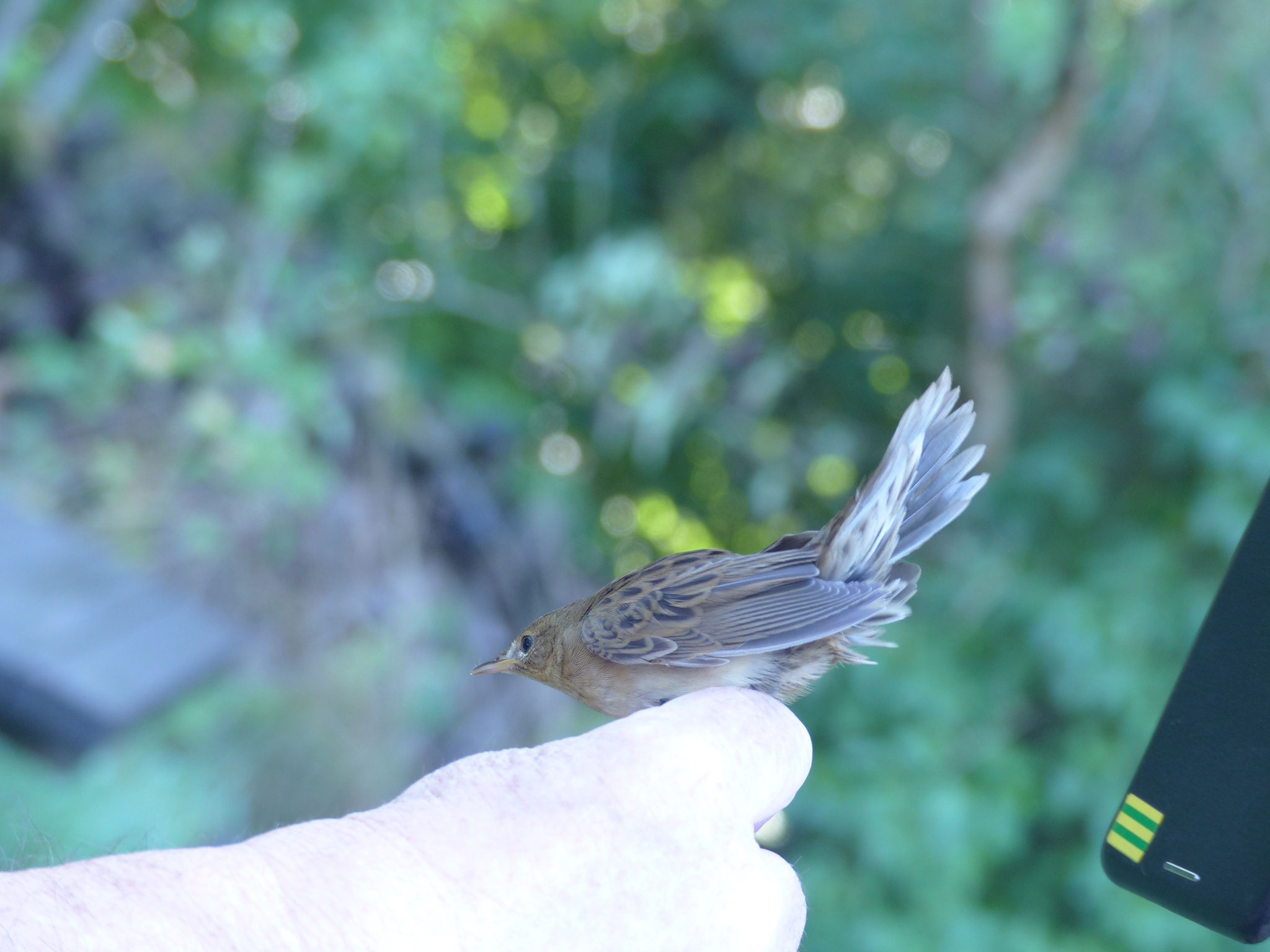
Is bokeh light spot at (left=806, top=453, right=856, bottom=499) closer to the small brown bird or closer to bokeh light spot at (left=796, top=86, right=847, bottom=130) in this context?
bokeh light spot at (left=796, top=86, right=847, bottom=130)

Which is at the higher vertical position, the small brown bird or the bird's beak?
the small brown bird

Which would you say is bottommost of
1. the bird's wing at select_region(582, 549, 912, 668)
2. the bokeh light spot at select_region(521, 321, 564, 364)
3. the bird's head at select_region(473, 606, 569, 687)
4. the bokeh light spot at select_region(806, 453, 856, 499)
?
the bokeh light spot at select_region(806, 453, 856, 499)

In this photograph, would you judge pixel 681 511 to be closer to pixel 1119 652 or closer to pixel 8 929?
pixel 1119 652

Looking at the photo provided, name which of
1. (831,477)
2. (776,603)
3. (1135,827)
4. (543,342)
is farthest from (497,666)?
(831,477)

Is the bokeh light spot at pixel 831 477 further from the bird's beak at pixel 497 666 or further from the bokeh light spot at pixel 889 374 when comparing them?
the bird's beak at pixel 497 666

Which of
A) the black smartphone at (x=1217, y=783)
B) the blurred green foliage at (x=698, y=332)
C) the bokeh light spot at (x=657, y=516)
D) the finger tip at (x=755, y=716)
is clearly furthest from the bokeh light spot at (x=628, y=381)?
the black smartphone at (x=1217, y=783)

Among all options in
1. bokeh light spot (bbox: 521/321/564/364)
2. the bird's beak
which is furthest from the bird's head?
bokeh light spot (bbox: 521/321/564/364)
